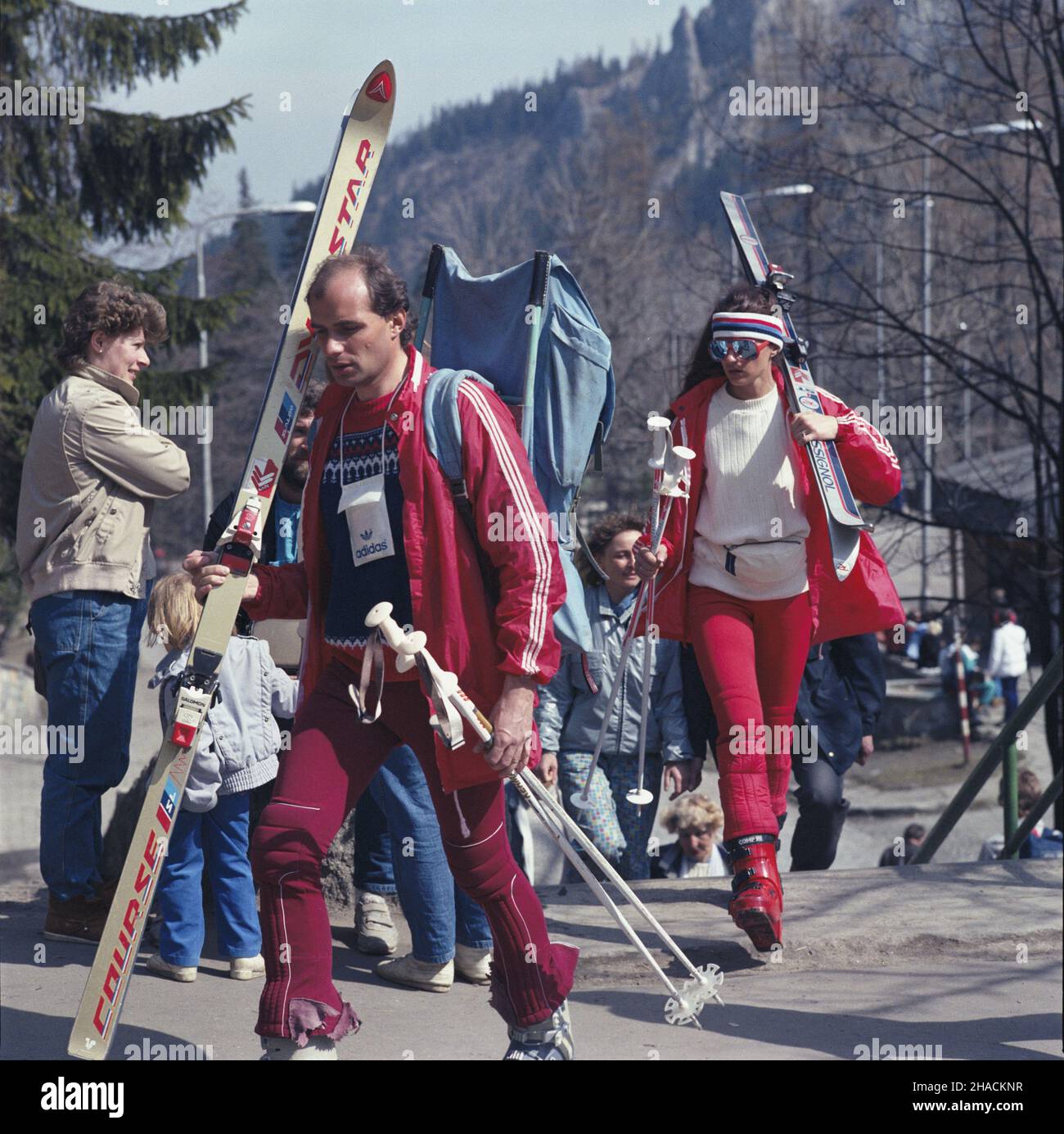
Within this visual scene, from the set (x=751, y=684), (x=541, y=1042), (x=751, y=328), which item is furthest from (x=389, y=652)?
(x=751, y=328)

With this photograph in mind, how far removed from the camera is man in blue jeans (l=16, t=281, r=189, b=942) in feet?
14.7

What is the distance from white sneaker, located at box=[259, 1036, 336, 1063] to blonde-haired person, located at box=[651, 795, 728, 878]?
128 inches

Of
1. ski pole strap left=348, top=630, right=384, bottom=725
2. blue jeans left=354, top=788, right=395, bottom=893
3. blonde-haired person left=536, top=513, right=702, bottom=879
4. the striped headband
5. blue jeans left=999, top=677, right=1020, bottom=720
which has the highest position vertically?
the striped headband

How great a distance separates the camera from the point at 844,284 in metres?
11.8

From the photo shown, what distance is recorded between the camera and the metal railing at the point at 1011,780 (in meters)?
6.01

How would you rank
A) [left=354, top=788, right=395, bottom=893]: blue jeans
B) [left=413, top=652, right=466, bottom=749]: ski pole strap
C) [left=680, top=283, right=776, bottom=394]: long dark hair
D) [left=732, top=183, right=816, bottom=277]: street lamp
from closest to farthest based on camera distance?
1. [left=413, top=652, right=466, bottom=749]: ski pole strap
2. [left=680, top=283, right=776, bottom=394]: long dark hair
3. [left=354, top=788, right=395, bottom=893]: blue jeans
4. [left=732, top=183, right=816, bottom=277]: street lamp

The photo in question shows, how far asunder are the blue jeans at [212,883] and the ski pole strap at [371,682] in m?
1.28

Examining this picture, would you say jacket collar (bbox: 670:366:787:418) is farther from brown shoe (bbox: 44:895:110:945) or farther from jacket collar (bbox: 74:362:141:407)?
brown shoe (bbox: 44:895:110:945)

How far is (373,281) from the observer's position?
3.37 m

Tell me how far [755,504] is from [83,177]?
9.70 meters

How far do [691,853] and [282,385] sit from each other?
3.63 meters

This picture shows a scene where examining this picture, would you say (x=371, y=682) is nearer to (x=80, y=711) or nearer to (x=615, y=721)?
(x=80, y=711)

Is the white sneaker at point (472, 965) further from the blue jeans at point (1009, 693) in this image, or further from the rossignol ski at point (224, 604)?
the blue jeans at point (1009, 693)
